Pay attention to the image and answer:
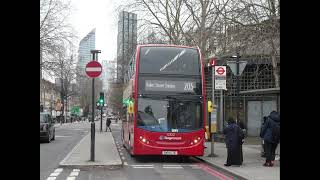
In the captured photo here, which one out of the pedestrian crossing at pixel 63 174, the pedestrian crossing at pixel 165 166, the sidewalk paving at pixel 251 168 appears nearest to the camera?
the sidewalk paving at pixel 251 168

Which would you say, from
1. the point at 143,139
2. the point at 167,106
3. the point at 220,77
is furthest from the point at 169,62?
the point at 143,139

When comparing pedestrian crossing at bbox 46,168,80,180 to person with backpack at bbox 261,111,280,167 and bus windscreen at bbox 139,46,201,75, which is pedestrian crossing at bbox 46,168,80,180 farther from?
person with backpack at bbox 261,111,280,167

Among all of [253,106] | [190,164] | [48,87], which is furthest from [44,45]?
[190,164]

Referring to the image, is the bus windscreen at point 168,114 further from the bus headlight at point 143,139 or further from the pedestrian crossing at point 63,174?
the pedestrian crossing at point 63,174

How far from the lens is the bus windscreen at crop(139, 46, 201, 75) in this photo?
1923cm

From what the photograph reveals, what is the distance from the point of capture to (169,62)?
63.5ft

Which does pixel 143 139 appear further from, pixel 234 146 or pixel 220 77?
pixel 220 77

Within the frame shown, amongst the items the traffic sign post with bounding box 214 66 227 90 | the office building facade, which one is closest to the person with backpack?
the traffic sign post with bounding box 214 66 227 90

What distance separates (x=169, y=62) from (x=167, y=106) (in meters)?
1.51

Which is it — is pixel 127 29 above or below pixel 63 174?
above

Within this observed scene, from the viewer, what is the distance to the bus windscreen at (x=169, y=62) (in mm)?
19234

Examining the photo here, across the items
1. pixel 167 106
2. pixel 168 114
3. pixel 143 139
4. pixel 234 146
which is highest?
pixel 167 106

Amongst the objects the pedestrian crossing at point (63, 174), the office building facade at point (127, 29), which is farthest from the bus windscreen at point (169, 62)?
the office building facade at point (127, 29)
